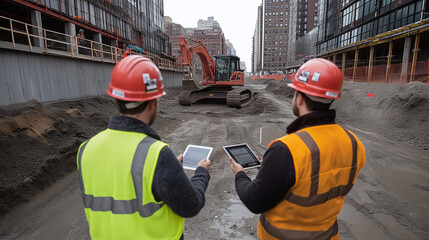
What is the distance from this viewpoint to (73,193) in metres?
4.89

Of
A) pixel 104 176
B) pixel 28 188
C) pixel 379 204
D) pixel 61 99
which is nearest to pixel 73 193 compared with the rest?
pixel 28 188

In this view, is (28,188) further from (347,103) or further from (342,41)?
(342,41)

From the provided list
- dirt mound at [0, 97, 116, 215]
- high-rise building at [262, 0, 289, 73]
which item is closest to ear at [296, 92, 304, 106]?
dirt mound at [0, 97, 116, 215]

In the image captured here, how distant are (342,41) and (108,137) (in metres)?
41.8

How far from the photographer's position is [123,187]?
54.2 inches

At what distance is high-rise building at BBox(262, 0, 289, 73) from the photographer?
5369 inches

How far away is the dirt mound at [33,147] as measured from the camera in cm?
469

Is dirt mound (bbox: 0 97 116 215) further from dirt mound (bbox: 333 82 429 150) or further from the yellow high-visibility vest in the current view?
dirt mound (bbox: 333 82 429 150)

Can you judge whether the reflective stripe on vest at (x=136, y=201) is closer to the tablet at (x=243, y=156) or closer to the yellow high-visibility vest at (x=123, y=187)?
the yellow high-visibility vest at (x=123, y=187)

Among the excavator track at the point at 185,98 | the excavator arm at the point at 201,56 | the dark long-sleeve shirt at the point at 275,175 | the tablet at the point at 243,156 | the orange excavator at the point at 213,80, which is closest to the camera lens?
the dark long-sleeve shirt at the point at 275,175

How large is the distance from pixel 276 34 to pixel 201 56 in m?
133

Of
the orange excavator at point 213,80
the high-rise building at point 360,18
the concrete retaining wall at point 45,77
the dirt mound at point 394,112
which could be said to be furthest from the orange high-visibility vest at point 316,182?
the high-rise building at point 360,18

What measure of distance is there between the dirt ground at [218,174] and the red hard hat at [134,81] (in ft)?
9.01

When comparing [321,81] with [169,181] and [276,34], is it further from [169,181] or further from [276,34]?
[276,34]
